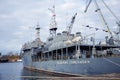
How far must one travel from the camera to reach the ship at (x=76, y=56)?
133 ft

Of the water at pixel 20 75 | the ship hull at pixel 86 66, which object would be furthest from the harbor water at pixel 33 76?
the ship hull at pixel 86 66

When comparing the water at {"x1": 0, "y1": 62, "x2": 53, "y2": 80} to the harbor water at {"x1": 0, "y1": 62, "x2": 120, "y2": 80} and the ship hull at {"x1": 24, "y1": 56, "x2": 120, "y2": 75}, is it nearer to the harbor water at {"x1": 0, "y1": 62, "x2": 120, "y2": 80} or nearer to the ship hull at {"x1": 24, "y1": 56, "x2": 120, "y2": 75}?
the harbor water at {"x1": 0, "y1": 62, "x2": 120, "y2": 80}

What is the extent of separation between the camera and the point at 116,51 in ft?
142

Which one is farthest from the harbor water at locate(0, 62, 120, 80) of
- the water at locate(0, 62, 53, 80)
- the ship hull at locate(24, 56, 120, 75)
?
the ship hull at locate(24, 56, 120, 75)

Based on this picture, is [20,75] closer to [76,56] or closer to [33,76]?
[76,56]

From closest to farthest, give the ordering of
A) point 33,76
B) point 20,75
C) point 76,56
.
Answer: point 33,76
point 76,56
point 20,75

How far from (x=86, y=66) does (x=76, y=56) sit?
12.9 feet

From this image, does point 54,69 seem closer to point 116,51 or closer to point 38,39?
point 116,51

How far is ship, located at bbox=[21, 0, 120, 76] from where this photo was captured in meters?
40.7

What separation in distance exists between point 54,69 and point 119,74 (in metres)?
19.9

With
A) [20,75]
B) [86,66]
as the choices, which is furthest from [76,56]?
[20,75]

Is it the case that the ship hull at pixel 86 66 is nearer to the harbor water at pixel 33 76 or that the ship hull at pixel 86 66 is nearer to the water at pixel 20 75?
the harbor water at pixel 33 76

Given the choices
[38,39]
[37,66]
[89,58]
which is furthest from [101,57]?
[38,39]

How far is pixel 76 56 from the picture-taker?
154ft
